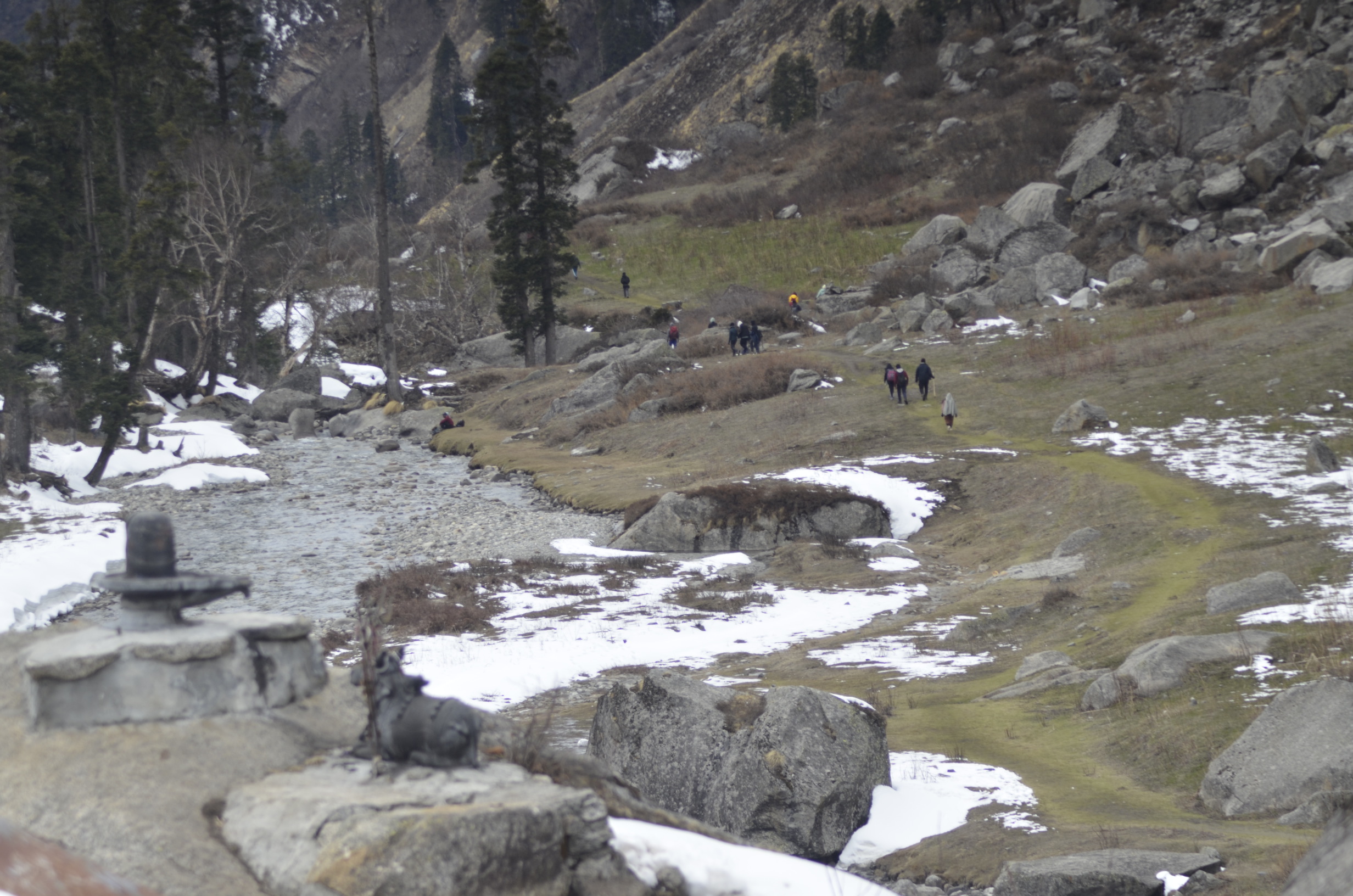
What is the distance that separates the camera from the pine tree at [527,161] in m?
51.0

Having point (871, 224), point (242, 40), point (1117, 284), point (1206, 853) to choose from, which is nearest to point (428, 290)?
point (242, 40)

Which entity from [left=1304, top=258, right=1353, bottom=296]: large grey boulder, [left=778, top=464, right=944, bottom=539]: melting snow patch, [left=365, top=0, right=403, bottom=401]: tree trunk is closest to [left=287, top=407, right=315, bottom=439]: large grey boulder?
[left=365, top=0, right=403, bottom=401]: tree trunk

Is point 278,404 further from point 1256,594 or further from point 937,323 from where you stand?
point 1256,594

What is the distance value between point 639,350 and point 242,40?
25584 millimetres

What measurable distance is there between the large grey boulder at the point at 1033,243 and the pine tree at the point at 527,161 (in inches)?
824

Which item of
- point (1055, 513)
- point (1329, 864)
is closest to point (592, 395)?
point (1055, 513)

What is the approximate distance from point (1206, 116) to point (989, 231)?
1371 cm

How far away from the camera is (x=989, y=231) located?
177 feet

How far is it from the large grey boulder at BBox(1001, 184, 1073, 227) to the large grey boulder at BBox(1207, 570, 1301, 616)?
40973mm

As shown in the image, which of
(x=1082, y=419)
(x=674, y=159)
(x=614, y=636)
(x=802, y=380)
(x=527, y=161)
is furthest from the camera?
(x=674, y=159)

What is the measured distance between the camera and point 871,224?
66.4m

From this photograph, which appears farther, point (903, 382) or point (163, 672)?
point (903, 382)

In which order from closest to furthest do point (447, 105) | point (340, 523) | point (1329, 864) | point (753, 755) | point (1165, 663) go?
point (1329, 864) → point (753, 755) → point (1165, 663) → point (340, 523) → point (447, 105)

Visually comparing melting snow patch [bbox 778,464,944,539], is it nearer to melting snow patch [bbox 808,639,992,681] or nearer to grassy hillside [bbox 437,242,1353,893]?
grassy hillside [bbox 437,242,1353,893]
